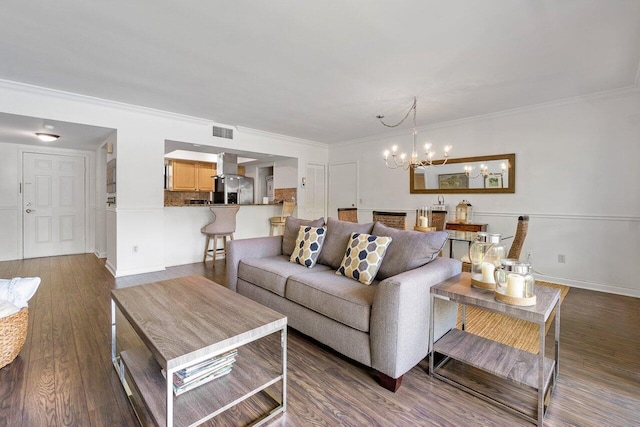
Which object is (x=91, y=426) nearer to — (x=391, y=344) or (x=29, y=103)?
(x=391, y=344)

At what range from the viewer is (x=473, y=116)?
183 inches

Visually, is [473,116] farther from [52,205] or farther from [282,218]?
[52,205]

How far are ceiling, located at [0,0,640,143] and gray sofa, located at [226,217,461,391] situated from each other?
5.21 ft

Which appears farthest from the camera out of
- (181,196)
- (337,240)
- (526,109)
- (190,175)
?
(181,196)

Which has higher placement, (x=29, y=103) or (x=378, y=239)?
(x=29, y=103)

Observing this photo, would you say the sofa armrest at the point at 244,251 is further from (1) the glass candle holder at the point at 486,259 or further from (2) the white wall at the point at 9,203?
(2) the white wall at the point at 9,203

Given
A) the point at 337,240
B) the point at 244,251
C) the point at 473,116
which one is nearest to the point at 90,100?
the point at 244,251

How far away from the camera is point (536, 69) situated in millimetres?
2979

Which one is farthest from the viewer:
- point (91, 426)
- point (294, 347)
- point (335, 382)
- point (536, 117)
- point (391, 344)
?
A: point (536, 117)

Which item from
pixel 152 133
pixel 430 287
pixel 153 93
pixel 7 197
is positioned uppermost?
pixel 153 93

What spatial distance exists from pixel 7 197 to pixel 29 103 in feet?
9.57

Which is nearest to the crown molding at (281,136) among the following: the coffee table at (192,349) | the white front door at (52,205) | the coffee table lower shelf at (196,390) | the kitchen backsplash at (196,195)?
the kitchen backsplash at (196,195)

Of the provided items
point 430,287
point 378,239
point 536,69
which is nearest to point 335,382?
point 430,287

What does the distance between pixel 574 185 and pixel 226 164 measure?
585cm
